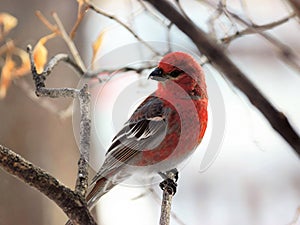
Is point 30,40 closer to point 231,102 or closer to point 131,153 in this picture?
point 131,153

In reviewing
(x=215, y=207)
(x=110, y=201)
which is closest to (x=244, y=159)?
(x=215, y=207)

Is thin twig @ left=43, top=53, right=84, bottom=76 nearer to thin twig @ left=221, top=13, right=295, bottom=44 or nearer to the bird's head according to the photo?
the bird's head

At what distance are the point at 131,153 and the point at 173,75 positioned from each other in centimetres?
23

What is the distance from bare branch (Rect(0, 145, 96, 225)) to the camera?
0.71m

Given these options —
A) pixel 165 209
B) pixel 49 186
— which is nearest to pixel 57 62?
pixel 165 209

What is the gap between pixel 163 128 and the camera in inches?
50.3

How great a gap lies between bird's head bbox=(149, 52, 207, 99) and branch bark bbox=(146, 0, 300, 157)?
487mm

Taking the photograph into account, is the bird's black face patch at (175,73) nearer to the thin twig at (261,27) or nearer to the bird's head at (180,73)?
the bird's head at (180,73)

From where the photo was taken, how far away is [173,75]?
1.17 m

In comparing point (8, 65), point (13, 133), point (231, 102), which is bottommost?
point (231, 102)

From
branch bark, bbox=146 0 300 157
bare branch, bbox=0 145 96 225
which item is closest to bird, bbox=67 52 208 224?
bare branch, bbox=0 145 96 225

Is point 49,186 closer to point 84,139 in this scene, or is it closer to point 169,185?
point 84,139

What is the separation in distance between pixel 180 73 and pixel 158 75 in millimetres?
50

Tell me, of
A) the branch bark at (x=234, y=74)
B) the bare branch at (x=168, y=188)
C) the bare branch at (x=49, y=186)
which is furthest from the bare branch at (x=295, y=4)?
the bare branch at (x=168, y=188)
